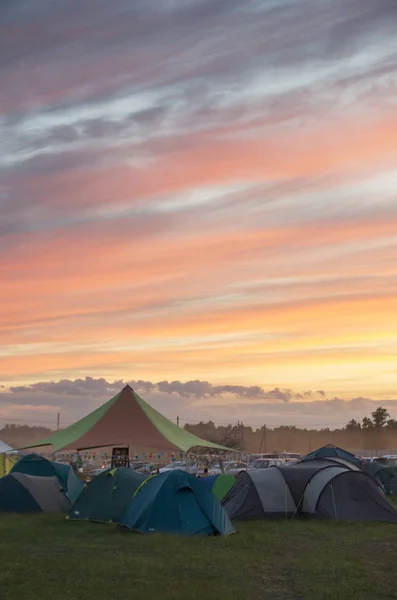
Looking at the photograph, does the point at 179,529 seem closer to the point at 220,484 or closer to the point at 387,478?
the point at 220,484

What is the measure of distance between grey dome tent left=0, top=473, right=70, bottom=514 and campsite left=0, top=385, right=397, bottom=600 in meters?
0.03

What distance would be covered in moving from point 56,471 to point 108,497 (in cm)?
548

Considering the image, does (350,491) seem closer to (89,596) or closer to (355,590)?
(355,590)

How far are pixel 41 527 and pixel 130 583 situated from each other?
26.9ft

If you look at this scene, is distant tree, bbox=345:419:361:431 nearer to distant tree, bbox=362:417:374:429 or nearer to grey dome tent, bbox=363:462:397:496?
distant tree, bbox=362:417:374:429

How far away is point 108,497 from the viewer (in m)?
20.9

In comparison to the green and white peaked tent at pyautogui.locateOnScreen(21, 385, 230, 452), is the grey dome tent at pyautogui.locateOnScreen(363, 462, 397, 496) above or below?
below

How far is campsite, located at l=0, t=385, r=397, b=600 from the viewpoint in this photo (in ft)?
38.9

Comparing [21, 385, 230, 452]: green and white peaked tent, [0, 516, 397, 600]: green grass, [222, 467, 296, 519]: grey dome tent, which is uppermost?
[21, 385, 230, 452]: green and white peaked tent

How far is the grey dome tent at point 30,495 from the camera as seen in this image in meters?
23.4

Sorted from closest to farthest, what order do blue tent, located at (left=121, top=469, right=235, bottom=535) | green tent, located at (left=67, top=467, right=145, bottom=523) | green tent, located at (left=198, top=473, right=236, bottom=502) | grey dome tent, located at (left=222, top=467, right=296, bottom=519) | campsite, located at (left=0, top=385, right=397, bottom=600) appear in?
campsite, located at (left=0, top=385, right=397, bottom=600)
blue tent, located at (left=121, top=469, right=235, bottom=535)
green tent, located at (left=67, top=467, right=145, bottom=523)
grey dome tent, located at (left=222, top=467, right=296, bottom=519)
green tent, located at (left=198, top=473, right=236, bottom=502)

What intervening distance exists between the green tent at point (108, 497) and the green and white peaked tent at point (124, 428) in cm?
259

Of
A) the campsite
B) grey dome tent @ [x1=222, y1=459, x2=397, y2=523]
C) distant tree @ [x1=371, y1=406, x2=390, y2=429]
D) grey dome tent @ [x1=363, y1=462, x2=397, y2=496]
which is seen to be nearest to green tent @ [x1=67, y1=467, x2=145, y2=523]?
the campsite

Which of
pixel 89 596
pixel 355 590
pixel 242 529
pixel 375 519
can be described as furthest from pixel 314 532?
pixel 89 596
